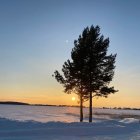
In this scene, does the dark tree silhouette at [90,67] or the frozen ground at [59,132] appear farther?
the dark tree silhouette at [90,67]

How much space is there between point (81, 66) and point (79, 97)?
12.5 ft

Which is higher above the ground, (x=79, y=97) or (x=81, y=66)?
(x=81, y=66)

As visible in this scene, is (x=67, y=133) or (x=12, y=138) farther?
(x=67, y=133)

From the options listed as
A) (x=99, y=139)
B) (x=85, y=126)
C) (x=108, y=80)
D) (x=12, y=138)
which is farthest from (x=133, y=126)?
(x=12, y=138)

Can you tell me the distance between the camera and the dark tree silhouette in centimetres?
4128

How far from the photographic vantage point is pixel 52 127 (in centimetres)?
2792

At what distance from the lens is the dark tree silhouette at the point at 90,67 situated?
135 ft

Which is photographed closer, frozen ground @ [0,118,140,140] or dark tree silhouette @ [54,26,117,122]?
frozen ground @ [0,118,140,140]

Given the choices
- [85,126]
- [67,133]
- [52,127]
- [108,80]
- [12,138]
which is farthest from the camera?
[108,80]

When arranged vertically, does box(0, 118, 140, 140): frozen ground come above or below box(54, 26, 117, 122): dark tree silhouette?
below

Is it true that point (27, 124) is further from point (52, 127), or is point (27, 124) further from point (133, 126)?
point (133, 126)

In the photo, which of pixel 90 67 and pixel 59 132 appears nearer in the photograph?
pixel 59 132

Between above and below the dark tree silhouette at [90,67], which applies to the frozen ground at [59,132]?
below

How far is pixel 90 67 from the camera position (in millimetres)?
41281
